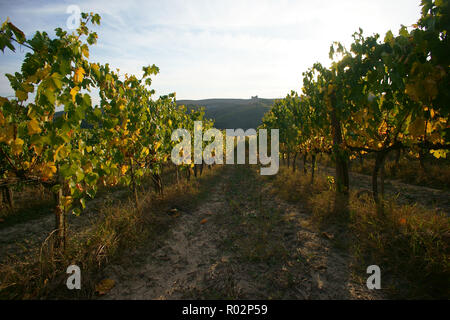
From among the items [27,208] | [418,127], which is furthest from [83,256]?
[27,208]

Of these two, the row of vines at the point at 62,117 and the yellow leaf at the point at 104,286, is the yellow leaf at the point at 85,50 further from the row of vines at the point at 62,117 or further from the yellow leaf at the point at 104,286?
the yellow leaf at the point at 104,286

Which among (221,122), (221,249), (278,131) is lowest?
(221,249)

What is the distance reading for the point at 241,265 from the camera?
3.60m

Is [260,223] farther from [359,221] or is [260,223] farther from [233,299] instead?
[233,299]

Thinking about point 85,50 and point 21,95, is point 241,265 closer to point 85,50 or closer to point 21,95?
point 21,95

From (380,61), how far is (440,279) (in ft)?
10.3

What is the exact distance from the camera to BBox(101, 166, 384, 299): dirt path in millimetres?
2961

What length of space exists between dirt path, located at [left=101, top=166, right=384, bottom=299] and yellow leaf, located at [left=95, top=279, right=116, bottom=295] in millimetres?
66

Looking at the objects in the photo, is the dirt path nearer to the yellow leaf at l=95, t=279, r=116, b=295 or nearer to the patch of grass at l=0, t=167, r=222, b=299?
the yellow leaf at l=95, t=279, r=116, b=295

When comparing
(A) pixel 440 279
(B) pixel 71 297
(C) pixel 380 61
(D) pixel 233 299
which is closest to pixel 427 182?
(A) pixel 440 279

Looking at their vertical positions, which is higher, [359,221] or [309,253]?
[359,221]

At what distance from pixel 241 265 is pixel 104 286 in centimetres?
222

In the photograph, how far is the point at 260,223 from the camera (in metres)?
5.29
